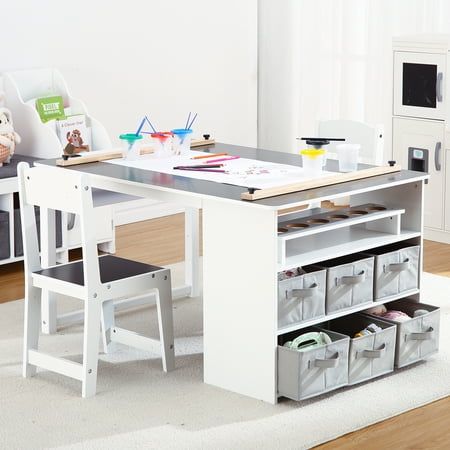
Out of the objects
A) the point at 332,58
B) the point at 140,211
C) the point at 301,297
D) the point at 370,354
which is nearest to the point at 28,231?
the point at 301,297

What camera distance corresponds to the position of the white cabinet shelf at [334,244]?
3.16 meters

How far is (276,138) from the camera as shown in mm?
6121

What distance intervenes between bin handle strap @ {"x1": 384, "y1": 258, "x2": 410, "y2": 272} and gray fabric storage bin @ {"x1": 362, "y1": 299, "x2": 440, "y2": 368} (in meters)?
0.16

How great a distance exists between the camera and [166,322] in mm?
3379

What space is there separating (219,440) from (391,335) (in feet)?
2.35

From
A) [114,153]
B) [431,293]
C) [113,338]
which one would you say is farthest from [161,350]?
[431,293]

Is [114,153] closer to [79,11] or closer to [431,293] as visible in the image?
[431,293]

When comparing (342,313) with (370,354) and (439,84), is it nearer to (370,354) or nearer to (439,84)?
A: (370,354)

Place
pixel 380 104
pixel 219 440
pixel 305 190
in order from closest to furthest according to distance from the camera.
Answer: pixel 219 440 < pixel 305 190 < pixel 380 104

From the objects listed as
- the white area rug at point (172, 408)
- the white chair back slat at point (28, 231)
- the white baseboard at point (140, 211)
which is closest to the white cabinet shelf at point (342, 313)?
the white area rug at point (172, 408)

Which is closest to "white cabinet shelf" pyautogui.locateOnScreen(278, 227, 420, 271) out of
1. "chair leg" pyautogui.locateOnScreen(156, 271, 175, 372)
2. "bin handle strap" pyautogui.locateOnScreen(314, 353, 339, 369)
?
"bin handle strap" pyautogui.locateOnScreen(314, 353, 339, 369)

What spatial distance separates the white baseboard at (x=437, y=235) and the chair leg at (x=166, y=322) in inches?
81.0

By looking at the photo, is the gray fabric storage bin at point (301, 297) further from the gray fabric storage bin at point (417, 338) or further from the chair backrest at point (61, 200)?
the chair backrest at point (61, 200)

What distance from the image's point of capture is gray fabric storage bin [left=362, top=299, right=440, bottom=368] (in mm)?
3357
